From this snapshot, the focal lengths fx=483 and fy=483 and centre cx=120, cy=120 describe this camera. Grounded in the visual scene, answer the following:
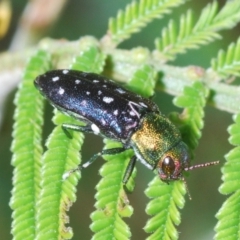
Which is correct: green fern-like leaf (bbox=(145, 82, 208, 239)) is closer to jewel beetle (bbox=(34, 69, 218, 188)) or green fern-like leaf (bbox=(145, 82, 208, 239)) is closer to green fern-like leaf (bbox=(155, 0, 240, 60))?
jewel beetle (bbox=(34, 69, 218, 188))

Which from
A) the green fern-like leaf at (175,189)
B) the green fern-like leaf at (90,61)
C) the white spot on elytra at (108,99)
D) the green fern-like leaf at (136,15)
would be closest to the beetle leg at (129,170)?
the green fern-like leaf at (175,189)

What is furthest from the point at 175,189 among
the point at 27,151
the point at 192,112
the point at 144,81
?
the point at 27,151

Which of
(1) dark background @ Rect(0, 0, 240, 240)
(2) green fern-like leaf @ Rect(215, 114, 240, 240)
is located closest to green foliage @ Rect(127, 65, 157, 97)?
(2) green fern-like leaf @ Rect(215, 114, 240, 240)

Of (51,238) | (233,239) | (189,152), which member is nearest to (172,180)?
(189,152)

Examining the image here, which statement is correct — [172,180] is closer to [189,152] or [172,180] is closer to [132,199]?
[189,152]

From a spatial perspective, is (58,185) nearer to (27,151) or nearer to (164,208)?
(27,151)
